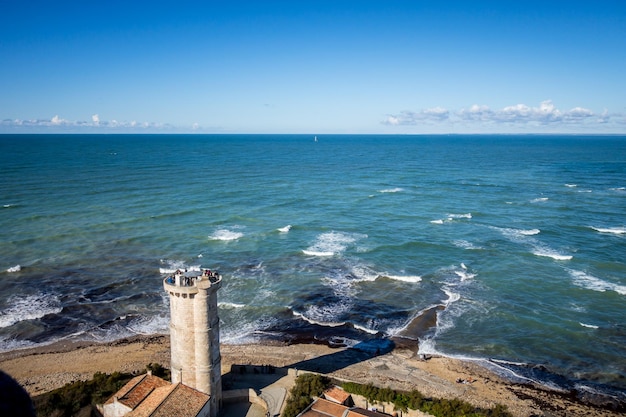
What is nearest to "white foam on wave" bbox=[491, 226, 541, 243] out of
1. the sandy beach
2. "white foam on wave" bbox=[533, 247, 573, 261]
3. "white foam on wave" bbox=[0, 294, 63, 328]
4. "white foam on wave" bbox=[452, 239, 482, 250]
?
"white foam on wave" bbox=[533, 247, 573, 261]

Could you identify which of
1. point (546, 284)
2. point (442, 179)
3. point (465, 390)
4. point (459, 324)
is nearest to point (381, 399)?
point (465, 390)

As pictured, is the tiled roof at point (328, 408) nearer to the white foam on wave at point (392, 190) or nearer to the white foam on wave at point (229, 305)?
the white foam on wave at point (229, 305)

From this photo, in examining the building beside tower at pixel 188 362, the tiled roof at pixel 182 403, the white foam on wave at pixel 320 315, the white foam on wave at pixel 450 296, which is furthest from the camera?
the white foam on wave at pixel 450 296

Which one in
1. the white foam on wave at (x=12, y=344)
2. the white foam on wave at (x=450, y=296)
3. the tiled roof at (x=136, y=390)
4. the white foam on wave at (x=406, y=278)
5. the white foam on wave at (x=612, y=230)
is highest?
the white foam on wave at (x=612, y=230)

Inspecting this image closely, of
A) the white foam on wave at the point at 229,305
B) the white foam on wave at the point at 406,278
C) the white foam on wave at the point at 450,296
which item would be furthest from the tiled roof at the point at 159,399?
the white foam on wave at the point at 406,278

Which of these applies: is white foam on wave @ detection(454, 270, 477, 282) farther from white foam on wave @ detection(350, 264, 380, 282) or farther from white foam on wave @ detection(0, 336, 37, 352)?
white foam on wave @ detection(0, 336, 37, 352)

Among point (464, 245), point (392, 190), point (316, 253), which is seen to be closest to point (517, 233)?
point (464, 245)
